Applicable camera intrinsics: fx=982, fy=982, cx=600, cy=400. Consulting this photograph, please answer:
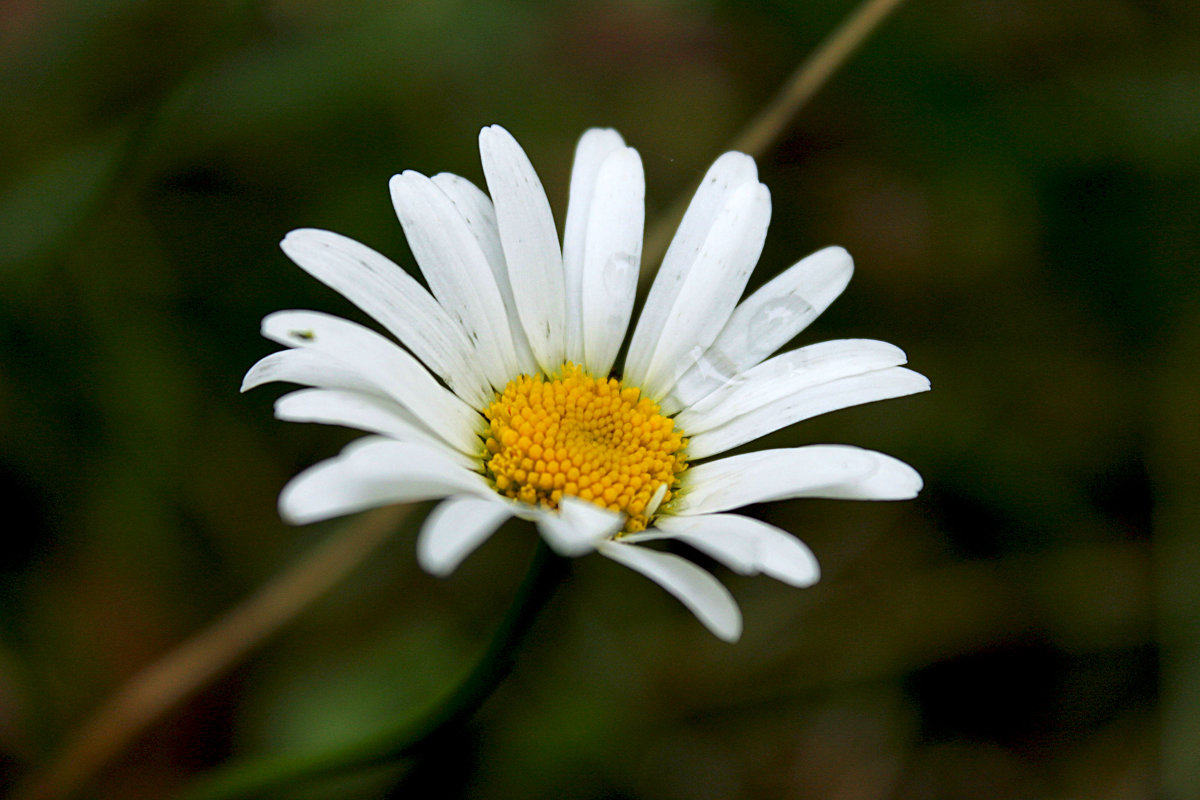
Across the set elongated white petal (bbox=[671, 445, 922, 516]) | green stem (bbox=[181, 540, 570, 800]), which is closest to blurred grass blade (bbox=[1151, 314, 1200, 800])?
elongated white petal (bbox=[671, 445, 922, 516])

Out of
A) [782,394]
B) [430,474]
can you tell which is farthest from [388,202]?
[430,474]

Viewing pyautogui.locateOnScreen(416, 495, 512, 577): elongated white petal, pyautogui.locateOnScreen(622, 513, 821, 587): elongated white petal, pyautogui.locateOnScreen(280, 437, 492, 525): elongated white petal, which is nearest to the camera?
pyautogui.locateOnScreen(416, 495, 512, 577): elongated white petal

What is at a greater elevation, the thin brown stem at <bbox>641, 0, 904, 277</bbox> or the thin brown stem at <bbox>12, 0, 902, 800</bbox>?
the thin brown stem at <bbox>641, 0, 904, 277</bbox>

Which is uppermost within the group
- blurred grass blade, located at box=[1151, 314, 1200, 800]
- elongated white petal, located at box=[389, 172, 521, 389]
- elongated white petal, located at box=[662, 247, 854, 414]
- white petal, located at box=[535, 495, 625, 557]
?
blurred grass blade, located at box=[1151, 314, 1200, 800]

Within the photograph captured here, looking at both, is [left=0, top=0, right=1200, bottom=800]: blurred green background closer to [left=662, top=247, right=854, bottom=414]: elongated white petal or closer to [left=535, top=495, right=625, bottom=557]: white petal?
[left=662, top=247, right=854, bottom=414]: elongated white petal

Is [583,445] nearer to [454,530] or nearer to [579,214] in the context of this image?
[579,214]

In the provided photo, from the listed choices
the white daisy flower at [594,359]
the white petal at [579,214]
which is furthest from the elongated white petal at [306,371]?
the white petal at [579,214]

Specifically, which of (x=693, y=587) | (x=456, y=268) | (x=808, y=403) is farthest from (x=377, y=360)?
(x=808, y=403)

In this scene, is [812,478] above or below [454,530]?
above
